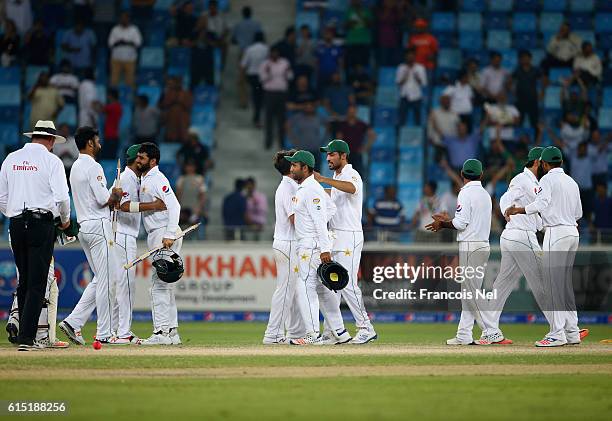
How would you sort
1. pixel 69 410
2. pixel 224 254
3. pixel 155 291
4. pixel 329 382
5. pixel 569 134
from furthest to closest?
pixel 569 134
pixel 224 254
pixel 155 291
pixel 329 382
pixel 69 410

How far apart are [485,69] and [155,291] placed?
14.2 metres

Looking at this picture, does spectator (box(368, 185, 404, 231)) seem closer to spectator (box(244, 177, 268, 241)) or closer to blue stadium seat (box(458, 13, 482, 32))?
spectator (box(244, 177, 268, 241))

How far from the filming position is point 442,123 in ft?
88.5

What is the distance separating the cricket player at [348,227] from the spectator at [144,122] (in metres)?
11.3

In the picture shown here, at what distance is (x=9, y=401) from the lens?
1058 cm

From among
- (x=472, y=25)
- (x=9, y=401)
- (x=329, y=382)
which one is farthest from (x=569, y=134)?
(x=9, y=401)

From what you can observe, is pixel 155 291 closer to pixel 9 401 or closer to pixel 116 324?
pixel 116 324

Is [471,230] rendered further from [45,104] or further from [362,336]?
[45,104]

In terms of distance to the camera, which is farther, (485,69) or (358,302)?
(485,69)

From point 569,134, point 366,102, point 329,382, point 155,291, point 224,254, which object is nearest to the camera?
point 329,382

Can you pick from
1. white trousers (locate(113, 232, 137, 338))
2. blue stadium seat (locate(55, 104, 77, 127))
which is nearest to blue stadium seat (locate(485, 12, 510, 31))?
blue stadium seat (locate(55, 104, 77, 127))

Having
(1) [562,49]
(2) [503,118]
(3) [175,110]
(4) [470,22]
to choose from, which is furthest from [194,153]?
(1) [562,49]

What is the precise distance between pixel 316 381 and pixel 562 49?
18334 millimetres

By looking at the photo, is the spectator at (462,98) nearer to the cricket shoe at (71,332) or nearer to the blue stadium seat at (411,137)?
the blue stadium seat at (411,137)
